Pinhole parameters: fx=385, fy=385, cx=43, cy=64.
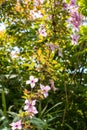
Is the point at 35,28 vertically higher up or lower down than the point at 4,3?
lower down

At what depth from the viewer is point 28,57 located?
501 centimetres

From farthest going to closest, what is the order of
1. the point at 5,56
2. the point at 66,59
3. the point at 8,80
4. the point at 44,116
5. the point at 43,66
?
1. the point at 5,56
2. the point at 66,59
3. the point at 8,80
4. the point at 44,116
5. the point at 43,66

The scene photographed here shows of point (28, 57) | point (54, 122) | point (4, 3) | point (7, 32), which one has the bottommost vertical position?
point (54, 122)

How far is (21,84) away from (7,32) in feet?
3.86

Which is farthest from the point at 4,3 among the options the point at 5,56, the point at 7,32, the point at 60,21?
the point at 60,21

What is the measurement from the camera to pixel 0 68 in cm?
500

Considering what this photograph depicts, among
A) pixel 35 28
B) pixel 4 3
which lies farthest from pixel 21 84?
pixel 4 3

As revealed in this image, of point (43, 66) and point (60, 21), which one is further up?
point (60, 21)

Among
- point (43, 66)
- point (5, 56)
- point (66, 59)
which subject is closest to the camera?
point (43, 66)

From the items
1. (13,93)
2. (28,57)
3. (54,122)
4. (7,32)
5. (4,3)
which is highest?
(4,3)

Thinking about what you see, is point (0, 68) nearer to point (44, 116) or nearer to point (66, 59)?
point (66, 59)

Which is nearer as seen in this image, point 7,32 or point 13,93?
point 13,93

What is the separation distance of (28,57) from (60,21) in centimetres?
121

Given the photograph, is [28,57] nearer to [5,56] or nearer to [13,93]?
[5,56]
